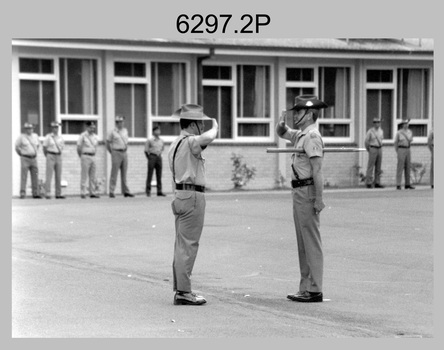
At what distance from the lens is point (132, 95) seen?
28.9 m

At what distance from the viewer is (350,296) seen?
10.9m

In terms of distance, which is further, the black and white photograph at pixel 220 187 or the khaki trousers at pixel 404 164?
the khaki trousers at pixel 404 164

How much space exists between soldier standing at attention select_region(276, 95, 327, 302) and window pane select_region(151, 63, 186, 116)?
18783 mm

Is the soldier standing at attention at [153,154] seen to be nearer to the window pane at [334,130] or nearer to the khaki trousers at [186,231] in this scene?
the window pane at [334,130]

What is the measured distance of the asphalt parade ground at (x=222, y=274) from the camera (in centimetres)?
912

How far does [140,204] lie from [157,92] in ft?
22.8

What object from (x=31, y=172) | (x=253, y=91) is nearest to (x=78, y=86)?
(x=31, y=172)

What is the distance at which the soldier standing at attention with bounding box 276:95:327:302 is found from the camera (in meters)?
10.5

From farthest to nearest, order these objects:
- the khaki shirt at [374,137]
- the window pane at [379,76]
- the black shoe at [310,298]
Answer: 1. the window pane at [379,76]
2. the khaki shirt at [374,137]
3. the black shoe at [310,298]

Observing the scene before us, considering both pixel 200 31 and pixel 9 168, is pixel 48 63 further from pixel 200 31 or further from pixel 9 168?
pixel 9 168

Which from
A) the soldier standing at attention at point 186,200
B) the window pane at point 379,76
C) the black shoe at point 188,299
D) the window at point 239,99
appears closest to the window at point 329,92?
the window pane at point 379,76

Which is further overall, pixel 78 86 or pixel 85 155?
pixel 78 86

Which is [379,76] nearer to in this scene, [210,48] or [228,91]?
[228,91]

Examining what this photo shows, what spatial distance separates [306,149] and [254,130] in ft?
66.3
